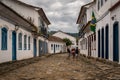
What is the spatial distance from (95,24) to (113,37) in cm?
826

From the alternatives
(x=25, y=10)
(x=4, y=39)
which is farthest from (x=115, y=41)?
(x=25, y=10)

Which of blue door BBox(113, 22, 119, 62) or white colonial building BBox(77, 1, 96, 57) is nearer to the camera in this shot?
blue door BBox(113, 22, 119, 62)

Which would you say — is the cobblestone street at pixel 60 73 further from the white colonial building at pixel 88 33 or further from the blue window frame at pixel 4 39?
the white colonial building at pixel 88 33

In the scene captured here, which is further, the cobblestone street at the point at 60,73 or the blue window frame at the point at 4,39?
the blue window frame at the point at 4,39

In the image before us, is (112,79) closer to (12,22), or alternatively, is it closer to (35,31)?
(12,22)

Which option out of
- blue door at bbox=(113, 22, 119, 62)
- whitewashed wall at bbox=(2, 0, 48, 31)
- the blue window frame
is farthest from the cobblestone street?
whitewashed wall at bbox=(2, 0, 48, 31)

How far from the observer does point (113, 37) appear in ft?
54.0

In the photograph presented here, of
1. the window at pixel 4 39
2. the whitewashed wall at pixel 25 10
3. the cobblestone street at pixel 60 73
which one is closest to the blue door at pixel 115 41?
the cobblestone street at pixel 60 73

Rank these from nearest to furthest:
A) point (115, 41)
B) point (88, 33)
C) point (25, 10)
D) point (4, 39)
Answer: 1. point (115, 41)
2. point (4, 39)
3. point (25, 10)
4. point (88, 33)

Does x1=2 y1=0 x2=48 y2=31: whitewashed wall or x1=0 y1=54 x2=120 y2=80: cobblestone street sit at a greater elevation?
x1=2 y1=0 x2=48 y2=31: whitewashed wall

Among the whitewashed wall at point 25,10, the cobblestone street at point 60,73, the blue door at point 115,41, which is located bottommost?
the cobblestone street at point 60,73

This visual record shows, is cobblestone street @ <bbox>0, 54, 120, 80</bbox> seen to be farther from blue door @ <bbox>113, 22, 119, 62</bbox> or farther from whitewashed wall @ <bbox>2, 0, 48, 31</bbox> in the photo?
whitewashed wall @ <bbox>2, 0, 48, 31</bbox>

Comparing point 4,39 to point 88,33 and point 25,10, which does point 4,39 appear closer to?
point 25,10

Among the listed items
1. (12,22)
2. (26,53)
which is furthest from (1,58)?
(26,53)
